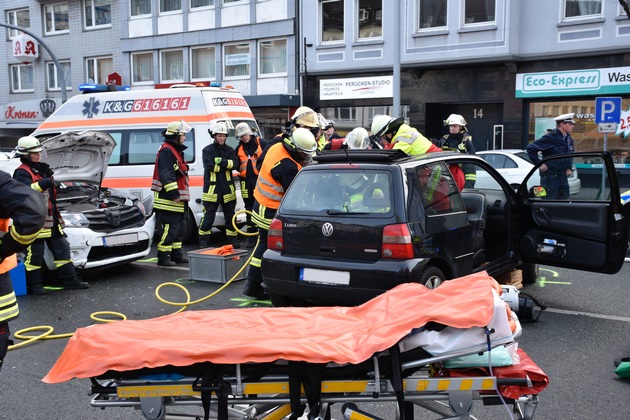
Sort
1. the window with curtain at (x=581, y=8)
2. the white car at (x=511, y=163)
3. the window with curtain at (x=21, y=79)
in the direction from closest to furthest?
the white car at (x=511, y=163) < the window with curtain at (x=581, y=8) < the window with curtain at (x=21, y=79)

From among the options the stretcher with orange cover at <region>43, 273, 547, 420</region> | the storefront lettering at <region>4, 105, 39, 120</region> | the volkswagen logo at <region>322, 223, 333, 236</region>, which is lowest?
the stretcher with orange cover at <region>43, 273, 547, 420</region>

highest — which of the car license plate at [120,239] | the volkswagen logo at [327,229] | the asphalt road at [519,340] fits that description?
the volkswagen logo at [327,229]

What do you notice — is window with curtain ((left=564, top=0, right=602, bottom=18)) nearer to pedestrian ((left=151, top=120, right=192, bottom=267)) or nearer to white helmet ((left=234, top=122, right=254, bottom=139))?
white helmet ((left=234, top=122, right=254, bottom=139))

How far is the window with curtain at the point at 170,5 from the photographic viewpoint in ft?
89.7

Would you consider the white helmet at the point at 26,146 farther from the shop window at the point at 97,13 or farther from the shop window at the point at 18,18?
the shop window at the point at 18,18

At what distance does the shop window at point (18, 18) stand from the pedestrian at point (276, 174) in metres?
29.6

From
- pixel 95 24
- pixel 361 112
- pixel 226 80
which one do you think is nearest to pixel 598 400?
pixel 361 112

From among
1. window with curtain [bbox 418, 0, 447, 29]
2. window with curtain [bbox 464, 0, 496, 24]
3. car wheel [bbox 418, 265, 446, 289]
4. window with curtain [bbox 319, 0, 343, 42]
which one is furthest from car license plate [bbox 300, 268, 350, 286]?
window with curtain [bbox 319, 0, 343, 42]

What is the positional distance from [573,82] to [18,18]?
26.2 metres

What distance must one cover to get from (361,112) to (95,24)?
45.4 feet

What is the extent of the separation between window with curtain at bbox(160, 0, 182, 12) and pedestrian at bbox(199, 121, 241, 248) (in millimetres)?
18643

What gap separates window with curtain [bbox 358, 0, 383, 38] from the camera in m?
22.8

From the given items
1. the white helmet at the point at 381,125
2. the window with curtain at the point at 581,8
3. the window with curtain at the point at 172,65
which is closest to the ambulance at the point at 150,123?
the white helmet at the point at 381,125

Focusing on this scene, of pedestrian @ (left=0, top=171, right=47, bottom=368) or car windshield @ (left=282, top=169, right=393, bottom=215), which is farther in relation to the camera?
car windshield @ (left=282, top=169, right=393, bottom=215)
